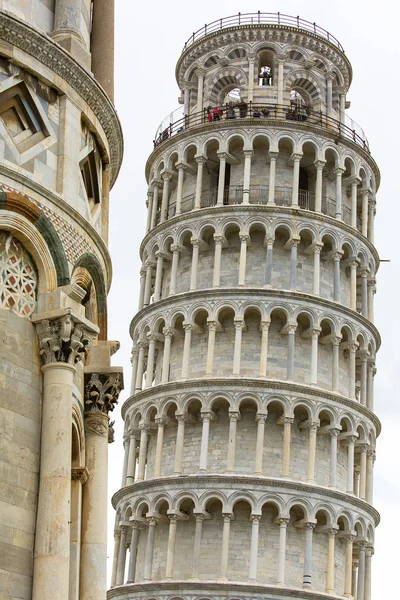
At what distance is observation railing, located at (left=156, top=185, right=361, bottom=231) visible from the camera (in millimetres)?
55062

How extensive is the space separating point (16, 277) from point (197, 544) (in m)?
33.1

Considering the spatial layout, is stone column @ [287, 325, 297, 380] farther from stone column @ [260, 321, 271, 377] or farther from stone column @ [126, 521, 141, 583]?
stone column @ [126, 521, 141, 583]

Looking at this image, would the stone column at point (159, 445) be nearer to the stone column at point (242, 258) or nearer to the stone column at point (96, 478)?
the stone column at point (242, 258)

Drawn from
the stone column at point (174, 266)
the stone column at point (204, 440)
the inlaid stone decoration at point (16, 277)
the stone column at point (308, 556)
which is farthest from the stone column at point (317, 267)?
the inlaid stone decoration at point (16, 277)

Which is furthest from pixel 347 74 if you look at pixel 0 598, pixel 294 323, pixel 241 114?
pixel 0 598

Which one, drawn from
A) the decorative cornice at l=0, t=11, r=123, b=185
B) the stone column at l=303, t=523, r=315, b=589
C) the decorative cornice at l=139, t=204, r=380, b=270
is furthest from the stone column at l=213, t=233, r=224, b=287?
the decorative cornice at l=0, t=11, r=123, b=185

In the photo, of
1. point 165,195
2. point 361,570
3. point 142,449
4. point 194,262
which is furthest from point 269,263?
point 361,570

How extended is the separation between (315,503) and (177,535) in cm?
576

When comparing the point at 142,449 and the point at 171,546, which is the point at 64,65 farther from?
the point at 142,449

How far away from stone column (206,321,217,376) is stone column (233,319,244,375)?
3.08 feet

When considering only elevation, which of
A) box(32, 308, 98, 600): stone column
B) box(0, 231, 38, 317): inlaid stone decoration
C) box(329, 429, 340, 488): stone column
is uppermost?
box(329, 429, 340, 488): stone column

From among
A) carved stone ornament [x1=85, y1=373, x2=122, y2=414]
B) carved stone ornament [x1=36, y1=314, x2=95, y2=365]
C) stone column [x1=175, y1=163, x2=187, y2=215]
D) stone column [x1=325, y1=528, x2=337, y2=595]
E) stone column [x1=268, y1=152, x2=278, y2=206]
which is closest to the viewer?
carved stone ornament [x1=36, y1=314, x2=95, y2=365]

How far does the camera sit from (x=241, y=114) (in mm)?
56844

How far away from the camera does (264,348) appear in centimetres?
5150
